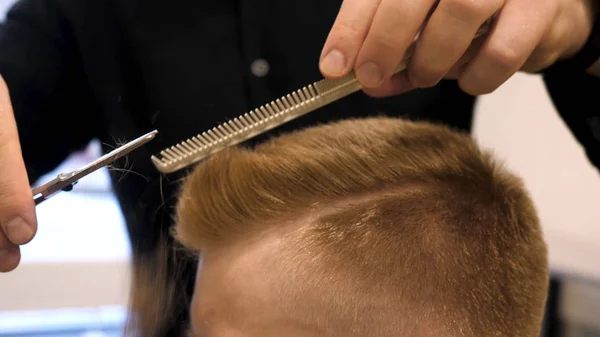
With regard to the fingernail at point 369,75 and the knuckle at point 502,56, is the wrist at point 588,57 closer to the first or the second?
the knuckle at point 502,56

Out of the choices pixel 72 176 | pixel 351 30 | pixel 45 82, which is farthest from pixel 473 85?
pixel 45 82

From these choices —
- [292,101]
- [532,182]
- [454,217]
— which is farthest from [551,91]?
[532,182]

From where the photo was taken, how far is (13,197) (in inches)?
20.9

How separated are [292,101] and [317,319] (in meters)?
0.25

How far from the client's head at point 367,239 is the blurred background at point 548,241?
1.69 feet

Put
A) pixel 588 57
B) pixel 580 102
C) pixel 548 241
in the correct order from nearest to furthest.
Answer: pixel 588 57 → pixel 580 102 → pixel 548 241

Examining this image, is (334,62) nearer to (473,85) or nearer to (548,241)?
(473,85)

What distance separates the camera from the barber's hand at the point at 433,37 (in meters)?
0.54

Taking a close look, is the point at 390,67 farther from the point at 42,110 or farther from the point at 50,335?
the point at 50,335

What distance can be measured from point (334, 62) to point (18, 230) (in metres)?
0.37

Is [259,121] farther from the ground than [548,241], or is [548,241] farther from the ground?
[259,121]

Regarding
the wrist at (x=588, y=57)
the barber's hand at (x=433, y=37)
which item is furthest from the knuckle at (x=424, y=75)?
the wrist at (x=588, y=57)

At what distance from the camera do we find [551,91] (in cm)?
85

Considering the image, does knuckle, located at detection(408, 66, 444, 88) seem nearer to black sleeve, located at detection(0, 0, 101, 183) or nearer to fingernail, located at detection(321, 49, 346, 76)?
fingernail, located at detection(321, 49, 346, 76)
